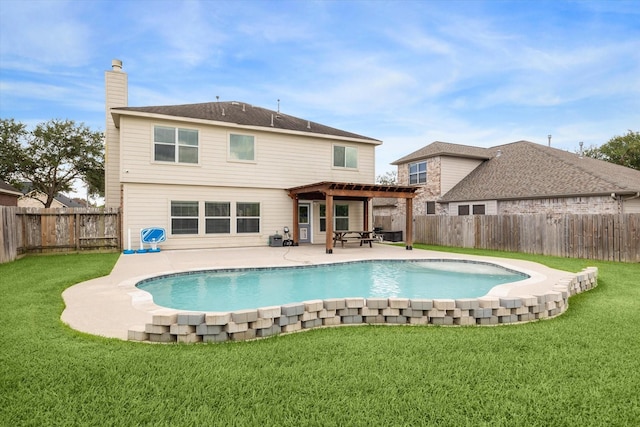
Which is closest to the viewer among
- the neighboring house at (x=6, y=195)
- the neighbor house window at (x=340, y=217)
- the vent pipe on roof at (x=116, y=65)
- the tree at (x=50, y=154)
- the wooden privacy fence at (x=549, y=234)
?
the wooden privacy fence at (x=549, y=234)

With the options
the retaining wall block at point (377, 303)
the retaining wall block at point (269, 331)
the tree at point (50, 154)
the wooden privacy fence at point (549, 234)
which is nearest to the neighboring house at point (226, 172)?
the wooden privacy fence at point (549, 234)

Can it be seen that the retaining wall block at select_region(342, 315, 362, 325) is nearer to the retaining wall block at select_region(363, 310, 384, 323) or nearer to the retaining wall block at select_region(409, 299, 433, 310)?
the retaining wall block at select_region(363, 310, 384, 323)

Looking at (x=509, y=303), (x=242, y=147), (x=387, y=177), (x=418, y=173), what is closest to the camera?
(x=509, y=303)

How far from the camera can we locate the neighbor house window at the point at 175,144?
1352cm

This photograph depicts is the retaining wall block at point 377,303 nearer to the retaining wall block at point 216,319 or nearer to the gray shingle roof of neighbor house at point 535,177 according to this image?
the retaining wall block at point 216,319

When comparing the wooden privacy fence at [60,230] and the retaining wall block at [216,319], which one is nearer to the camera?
the retaining wall block at [216,319]

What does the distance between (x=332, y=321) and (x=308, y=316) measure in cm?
36

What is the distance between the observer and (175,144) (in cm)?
1379

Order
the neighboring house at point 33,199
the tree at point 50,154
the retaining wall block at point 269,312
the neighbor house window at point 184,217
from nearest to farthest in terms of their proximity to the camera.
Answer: the retaining wall block at point 269,312 < the neighbor house window at point 184,217 < the tree at point 50,154 < the neighboring house at point 33,199

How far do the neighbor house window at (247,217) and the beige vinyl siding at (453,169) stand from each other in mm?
12368

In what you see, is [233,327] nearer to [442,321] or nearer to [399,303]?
[399,303]

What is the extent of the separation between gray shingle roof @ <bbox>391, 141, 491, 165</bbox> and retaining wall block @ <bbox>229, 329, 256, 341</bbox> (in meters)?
20.2

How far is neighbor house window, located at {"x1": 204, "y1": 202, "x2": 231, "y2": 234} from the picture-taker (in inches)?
564

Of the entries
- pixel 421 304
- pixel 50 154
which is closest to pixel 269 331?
pixel 421 304
